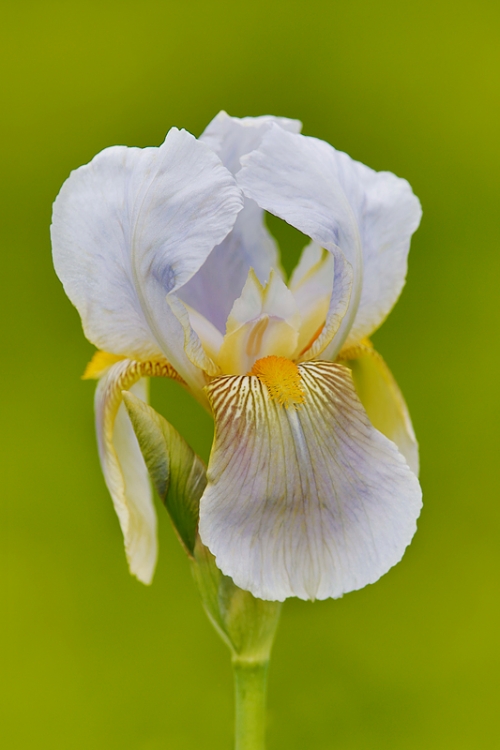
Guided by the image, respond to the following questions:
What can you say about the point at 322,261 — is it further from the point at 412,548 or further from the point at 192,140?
the point at 412,548

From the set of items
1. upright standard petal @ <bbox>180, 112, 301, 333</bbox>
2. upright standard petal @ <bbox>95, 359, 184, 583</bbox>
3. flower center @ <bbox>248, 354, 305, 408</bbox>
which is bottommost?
upright standard petal @ <bbox>95, 359, 184, 583</bbox>

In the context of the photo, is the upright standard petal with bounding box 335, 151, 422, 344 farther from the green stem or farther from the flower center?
the green stem

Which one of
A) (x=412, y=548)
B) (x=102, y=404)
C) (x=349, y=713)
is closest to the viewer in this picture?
(x=102, y=404)

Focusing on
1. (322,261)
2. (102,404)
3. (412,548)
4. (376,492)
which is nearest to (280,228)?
(412,548)

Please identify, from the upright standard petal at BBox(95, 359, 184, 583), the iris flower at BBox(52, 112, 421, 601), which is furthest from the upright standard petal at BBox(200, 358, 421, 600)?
the upright standard petal at BBox(95, 359, 184, 583)

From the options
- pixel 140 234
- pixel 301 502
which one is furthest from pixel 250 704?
pixel 140 234

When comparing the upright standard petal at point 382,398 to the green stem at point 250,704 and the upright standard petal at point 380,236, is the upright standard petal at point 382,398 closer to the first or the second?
the upright standard petal at point 380,236
